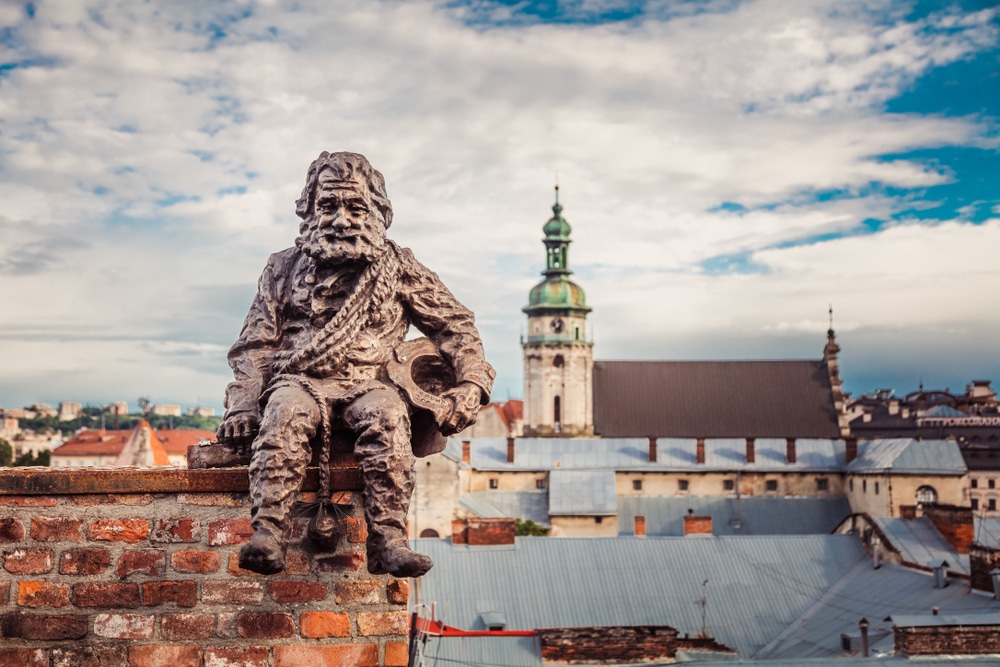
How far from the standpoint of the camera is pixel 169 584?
4.38 meters

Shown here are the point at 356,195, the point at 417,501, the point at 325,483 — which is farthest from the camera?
the point at 417,501

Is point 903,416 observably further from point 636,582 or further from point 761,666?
point 761,666

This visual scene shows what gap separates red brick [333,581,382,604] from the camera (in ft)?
14.2

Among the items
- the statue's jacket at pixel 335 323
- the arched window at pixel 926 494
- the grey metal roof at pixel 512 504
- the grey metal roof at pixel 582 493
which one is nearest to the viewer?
the statue's jacket at pixel 335 323

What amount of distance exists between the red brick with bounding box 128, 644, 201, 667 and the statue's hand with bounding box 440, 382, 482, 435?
1.28m

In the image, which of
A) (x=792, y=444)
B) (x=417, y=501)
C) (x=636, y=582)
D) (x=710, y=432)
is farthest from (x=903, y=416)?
(x=636, y=582)

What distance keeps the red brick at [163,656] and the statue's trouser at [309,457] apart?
0.59 meters

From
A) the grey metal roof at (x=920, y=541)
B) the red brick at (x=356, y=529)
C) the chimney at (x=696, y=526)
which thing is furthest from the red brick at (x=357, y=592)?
the grey metal roof at (x=920, y=541)

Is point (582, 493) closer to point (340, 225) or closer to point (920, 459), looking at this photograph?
point (920, 459)

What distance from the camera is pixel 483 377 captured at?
478cm

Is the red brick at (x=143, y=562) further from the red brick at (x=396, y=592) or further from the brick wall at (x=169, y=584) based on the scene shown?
the red brick at (x=396, y=592)

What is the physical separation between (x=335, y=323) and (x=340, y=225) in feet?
1.28

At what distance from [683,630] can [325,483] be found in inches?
859

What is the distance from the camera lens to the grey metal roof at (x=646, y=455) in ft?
184
